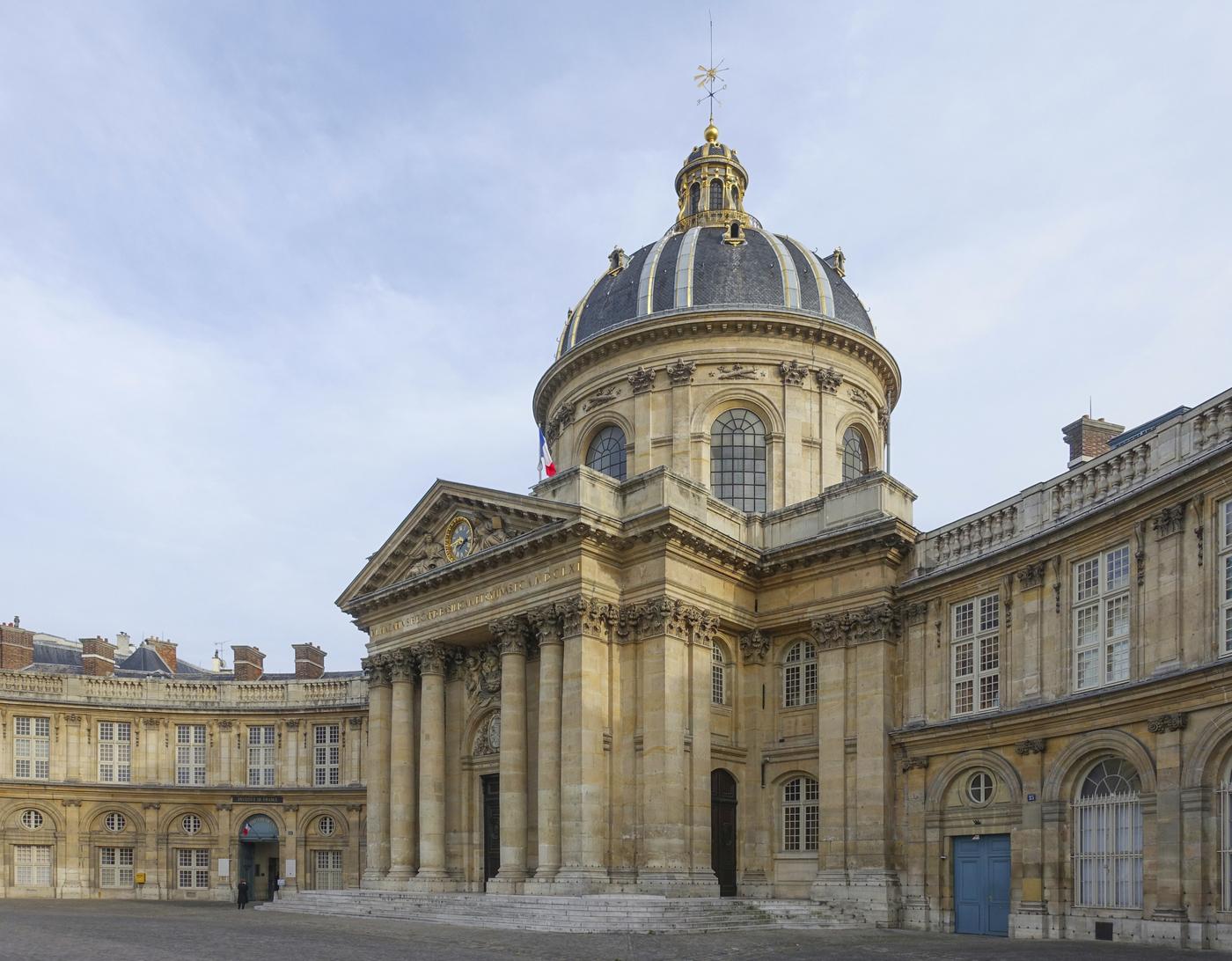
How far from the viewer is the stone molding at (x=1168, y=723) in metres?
22.2

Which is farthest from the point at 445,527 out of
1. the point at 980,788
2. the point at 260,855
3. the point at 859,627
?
the point at 260,855

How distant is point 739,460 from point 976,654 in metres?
11.7

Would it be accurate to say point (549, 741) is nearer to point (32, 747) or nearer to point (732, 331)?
point (732, 331)

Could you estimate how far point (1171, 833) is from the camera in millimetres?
22156

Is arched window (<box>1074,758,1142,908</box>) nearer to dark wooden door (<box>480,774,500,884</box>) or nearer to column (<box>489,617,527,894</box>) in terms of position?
column (<box>489,617,527,894</box>)

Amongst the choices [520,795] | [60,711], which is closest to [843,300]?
[520,795]

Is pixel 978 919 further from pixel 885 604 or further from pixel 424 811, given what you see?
pixel 424 811

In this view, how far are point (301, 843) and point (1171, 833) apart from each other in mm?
35839

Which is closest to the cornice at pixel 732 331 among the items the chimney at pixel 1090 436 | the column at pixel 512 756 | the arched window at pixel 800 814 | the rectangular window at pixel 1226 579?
the chimney at pixel 1090 436

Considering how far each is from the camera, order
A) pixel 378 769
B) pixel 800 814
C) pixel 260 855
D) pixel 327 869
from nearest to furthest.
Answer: pixel 800 814 < pixel 378 769 < pixel 327 869 < pixel 260 855

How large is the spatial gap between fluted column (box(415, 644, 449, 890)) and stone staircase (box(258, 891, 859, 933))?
1.94 m

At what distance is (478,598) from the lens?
33906mm

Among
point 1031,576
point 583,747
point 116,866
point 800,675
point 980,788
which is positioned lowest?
point 116,866

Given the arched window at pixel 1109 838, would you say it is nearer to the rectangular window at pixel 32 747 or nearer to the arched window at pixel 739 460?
the arched window at pixel 739 460
